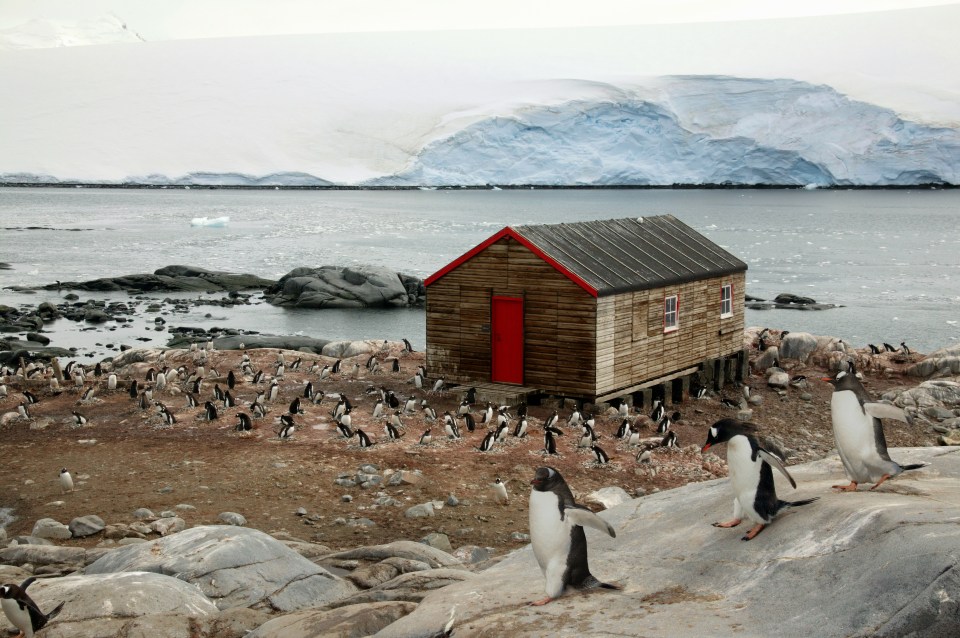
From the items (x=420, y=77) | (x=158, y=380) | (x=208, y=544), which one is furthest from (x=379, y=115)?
(x=208, y=544)

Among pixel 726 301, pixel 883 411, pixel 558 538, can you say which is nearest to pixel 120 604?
pixel 558 538

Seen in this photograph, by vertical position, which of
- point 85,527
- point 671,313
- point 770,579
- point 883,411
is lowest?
point 85,527

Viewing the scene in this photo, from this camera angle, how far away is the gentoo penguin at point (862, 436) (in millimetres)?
8703

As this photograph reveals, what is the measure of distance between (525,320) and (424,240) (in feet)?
198

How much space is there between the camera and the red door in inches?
831

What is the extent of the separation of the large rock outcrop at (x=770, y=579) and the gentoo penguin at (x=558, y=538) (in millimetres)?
154

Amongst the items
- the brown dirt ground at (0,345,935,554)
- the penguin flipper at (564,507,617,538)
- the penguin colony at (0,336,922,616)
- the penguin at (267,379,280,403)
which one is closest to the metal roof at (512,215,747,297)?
the penguin colony at (0,336,922,616)

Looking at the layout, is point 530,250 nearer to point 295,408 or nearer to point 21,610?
point 295,408

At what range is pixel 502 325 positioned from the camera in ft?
69.9

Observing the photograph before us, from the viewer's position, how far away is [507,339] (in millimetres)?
21281

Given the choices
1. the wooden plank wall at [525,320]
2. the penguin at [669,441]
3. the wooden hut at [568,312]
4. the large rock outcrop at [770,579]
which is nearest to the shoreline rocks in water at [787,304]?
the wooden hut at [568,312]

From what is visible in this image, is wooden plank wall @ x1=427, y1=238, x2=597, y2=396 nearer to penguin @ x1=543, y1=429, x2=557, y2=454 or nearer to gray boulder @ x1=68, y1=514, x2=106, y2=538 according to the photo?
penguin @ x1=543, y1=429, x2=557, y2=454

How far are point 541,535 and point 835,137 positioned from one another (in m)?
88.7

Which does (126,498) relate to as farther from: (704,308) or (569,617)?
(704,308)
